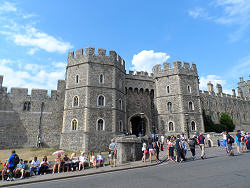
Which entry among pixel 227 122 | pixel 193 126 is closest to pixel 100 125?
pixel 193 126

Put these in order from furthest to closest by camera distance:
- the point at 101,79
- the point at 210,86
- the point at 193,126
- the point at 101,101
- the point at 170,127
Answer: the point at 210,86 < the point at 170,127 < the point at 193,126 < the point at 101,79 < the point at 101,101

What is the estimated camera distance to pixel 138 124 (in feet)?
89.0

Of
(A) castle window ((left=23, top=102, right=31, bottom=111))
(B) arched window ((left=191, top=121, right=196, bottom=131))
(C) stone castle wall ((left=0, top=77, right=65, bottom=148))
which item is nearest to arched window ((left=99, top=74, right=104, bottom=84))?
(C) stone castle wall ((left=0, top=77, right=65, bottom=148))

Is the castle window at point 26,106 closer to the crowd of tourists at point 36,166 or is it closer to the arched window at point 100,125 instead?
the arched window at point 100,125

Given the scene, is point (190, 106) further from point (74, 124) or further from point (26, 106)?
point (26, 106)

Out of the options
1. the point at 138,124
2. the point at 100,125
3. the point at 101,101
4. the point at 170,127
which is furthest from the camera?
the point at 138,124

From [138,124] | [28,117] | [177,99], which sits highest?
[177,99]

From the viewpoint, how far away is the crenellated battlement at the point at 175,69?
26203 mm

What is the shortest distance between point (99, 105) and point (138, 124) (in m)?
8.38

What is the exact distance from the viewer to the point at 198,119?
82.3 ft

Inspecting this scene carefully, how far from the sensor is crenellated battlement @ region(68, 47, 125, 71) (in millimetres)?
22375

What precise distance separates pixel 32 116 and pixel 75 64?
8591 millimetres

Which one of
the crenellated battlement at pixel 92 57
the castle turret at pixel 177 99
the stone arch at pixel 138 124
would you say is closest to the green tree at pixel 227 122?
the castle turret at pixel 177 99

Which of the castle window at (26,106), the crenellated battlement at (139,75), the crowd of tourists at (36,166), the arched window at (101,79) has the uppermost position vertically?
the crenellated battlement at (139,75)
